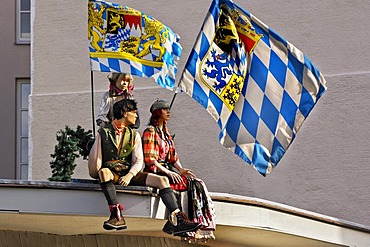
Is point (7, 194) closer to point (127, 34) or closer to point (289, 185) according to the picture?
point (127, 34)

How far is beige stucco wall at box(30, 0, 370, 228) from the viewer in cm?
2084

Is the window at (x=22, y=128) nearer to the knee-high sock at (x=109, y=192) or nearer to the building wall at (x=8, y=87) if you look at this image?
the building wall at (x=8, y=87)

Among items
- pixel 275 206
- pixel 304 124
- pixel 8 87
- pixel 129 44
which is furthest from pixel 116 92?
pixel 8 87

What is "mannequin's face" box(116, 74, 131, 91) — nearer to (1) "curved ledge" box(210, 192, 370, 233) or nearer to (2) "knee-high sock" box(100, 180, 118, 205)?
(1) "curved ledge" box(210, 192, 370, 233)

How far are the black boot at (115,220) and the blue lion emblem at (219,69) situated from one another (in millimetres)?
2204

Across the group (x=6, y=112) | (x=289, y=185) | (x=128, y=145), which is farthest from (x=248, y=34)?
(x=6, y=112)

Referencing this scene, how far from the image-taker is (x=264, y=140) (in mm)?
15656

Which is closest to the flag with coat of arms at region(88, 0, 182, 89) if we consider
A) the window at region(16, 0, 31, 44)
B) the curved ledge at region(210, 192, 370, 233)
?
the curved ledge at region(210, 192, 370, 233)

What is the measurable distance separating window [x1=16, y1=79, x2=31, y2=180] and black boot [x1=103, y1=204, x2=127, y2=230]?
7964mm

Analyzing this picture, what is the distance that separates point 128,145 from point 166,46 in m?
1.81

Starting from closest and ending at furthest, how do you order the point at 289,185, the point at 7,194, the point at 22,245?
the point at 7,194 < the point at 22,245 < the point at 289,185

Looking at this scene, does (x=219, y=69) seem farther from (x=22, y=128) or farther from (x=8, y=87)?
(x=22, y=128)

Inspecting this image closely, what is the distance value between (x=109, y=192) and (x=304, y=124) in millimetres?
7421

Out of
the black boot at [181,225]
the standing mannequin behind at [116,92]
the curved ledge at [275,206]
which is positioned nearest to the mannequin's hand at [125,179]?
the black boot at [181,225]
